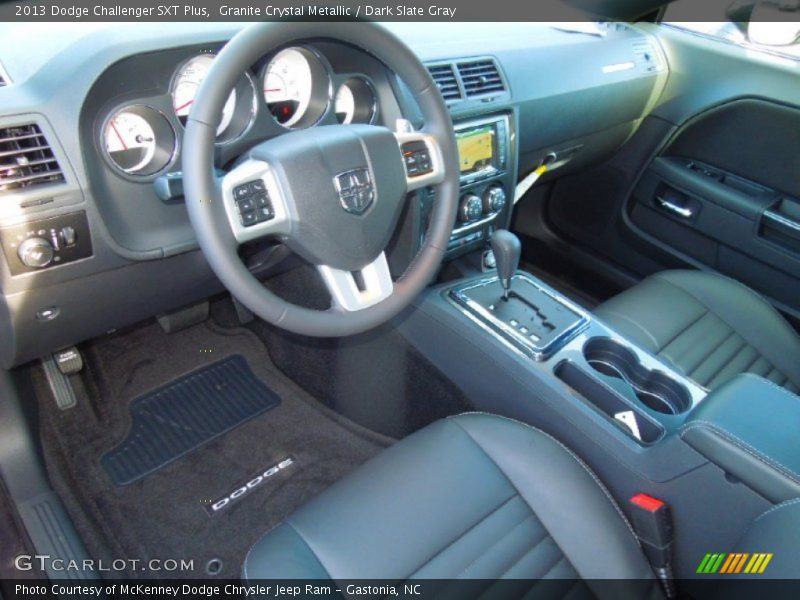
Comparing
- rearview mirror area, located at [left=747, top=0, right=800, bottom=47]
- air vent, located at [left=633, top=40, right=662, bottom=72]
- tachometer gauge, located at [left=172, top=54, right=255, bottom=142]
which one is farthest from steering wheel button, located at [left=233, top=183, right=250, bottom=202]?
rearview mirror area, located at [left=747, top=0, right=800, bottom=47]

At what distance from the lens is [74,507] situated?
1632 millimetres

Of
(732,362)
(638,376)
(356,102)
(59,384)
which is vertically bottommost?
(59,384)

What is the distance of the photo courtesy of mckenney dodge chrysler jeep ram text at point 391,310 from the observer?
1.08 meters

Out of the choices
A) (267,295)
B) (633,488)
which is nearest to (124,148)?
(267,295)

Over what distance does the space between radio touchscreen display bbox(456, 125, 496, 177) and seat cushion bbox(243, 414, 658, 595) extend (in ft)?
2.41

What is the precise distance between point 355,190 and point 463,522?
0.59 meters

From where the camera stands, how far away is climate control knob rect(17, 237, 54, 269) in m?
1.11

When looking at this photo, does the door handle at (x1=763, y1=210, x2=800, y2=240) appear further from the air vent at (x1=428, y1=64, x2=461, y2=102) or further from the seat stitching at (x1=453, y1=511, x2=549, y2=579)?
the seat stitching at (x1=453, y1=511, x2=549, y2=579)

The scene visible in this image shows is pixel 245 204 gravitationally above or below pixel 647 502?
above

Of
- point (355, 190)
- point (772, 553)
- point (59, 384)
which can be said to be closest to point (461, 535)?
point (772, 553)

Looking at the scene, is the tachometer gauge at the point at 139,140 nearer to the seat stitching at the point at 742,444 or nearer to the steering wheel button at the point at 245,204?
the steering wheel button at the point at 245,204

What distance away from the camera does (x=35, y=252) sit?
1.12 metres

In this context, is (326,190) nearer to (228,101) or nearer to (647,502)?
(228,101)

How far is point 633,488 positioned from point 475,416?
32cm
